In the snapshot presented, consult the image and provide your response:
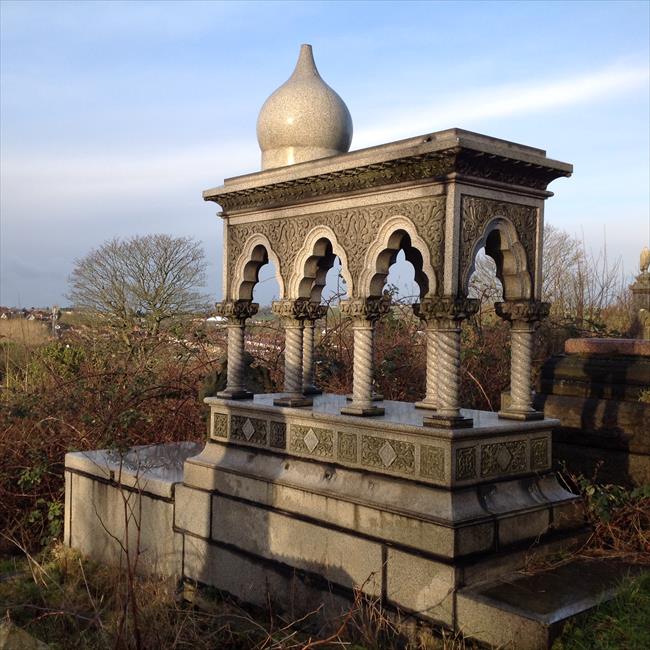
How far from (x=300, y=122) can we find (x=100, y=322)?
1465 centimetres

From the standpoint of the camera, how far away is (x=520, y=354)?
6109 mm

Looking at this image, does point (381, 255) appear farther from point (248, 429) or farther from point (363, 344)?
point (248, 429)

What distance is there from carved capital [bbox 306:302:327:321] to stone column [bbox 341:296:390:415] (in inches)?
33.6

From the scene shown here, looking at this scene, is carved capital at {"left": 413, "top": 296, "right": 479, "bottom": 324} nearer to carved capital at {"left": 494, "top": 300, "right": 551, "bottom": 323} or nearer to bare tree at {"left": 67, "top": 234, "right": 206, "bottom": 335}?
carved capital at {"left": 494, "top": 300, "right": 551, "bottom": 323}

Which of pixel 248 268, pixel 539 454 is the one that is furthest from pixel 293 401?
pixel 539 454

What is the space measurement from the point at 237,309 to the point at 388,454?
8.24ft

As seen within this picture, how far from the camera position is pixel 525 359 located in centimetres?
611

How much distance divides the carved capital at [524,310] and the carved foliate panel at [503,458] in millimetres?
956

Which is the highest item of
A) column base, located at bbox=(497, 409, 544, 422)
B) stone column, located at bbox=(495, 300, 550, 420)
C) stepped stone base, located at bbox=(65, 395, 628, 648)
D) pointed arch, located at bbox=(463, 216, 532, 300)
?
pointed arch, located at bbox=(463, 216, 532, 300)

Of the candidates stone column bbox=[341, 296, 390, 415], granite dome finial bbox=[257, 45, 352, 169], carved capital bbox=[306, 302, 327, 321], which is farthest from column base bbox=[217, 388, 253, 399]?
granite dome finial bbox=[257, 45, 352, 169]

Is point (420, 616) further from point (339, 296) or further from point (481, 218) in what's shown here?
point (339, 296)

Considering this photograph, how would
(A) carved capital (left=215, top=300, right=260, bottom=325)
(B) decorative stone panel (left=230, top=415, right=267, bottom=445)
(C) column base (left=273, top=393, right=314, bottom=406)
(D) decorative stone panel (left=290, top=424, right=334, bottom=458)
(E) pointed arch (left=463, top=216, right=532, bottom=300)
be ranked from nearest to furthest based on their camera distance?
(E) pointed arch (left=463, top=216, right=532, bottom=300)
(D) decorative stone panel (left=290, top=424, right=334, bottom=458)
(C) column base (left=273, top=393, right=314, bottom=406)
(B) decorative stone panel (left=230, top=415, right=267, bottom=445)
(A) carved capital (left=215, top=300, right=260, bottom=325)

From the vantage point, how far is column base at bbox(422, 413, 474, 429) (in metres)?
5.41

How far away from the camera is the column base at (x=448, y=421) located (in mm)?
5410
